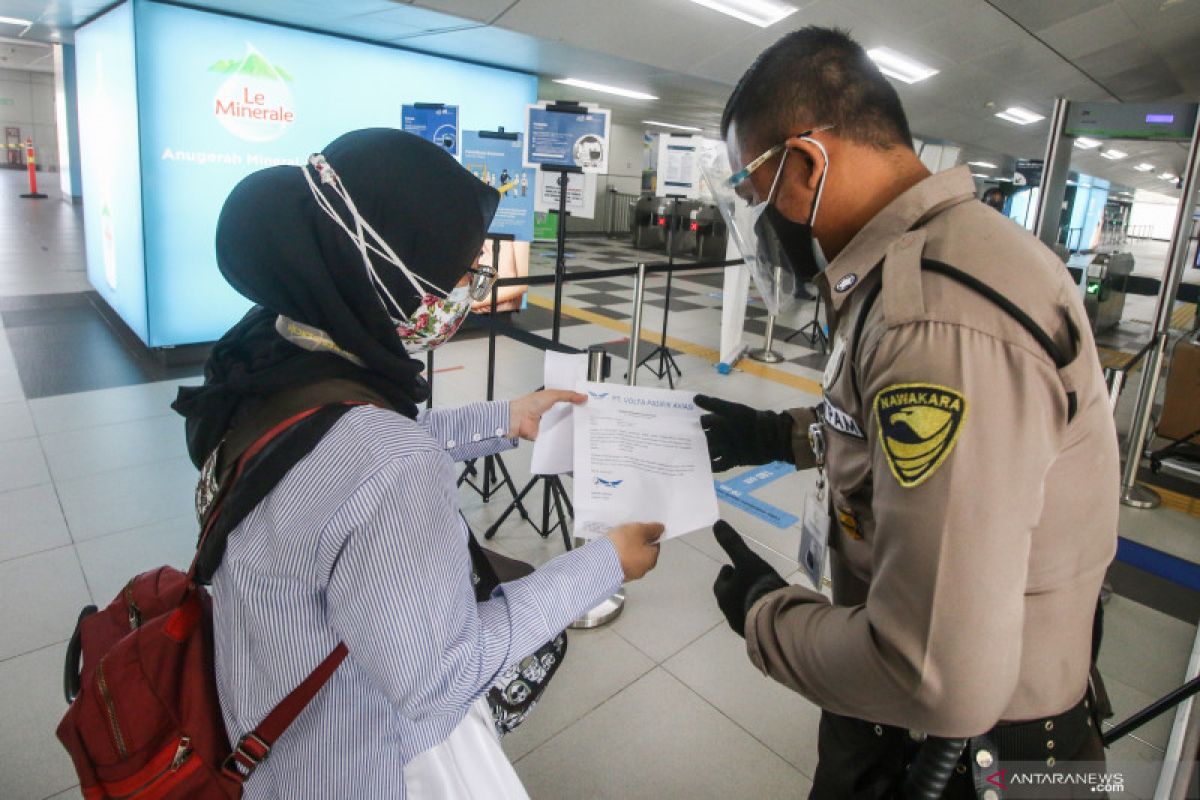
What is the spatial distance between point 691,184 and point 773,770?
16.9ft

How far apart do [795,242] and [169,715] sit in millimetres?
1185

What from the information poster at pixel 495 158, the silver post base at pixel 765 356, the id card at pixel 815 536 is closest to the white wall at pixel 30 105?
the information poster at pixel 495 158

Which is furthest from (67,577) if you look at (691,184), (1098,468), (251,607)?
(691,184)

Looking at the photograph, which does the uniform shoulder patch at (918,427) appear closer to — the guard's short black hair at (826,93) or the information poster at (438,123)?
the guard's short black hair at (826,93)

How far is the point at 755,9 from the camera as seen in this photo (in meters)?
5.95

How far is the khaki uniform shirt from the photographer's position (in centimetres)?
71

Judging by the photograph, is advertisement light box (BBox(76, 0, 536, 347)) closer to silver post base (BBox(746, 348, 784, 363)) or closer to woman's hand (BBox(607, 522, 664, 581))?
silver post base (BBox(746, 348, 784, 363))

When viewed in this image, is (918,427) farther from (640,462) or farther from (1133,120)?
(1133,120)

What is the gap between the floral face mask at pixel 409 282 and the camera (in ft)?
3.26

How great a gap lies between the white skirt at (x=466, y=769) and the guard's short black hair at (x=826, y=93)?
3.39 ft

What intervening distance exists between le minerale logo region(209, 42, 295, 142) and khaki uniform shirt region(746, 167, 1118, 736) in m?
5.96

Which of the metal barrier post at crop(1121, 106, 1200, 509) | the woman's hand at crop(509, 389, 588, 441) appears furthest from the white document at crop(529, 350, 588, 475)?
the metal barrier post at crop(1121, 106, 1200, 509)

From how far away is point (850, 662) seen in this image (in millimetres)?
818

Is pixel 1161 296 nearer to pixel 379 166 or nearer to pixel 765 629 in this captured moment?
pixel 765 629
